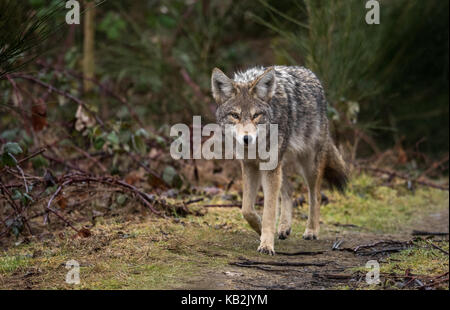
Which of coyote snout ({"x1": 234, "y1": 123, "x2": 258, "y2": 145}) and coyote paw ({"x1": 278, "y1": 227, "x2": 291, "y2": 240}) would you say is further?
coyote paw ({"x1": 278, "y1": 227, "x2": 291, "y2": 240})

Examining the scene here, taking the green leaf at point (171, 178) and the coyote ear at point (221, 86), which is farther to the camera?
the green leaf at point (171, 178)

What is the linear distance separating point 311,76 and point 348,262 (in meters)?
2.64

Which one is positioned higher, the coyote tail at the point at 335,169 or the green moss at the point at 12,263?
the coyote tail at the point at 335,169

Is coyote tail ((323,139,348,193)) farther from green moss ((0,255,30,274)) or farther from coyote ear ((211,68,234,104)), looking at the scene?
green moss ((0,255,30,274))

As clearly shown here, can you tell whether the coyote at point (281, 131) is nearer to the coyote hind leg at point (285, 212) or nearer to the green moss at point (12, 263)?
the coyote hind leg at point (285, 212)

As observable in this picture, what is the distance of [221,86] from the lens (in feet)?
17.5

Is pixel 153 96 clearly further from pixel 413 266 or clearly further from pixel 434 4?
pixel 413 266

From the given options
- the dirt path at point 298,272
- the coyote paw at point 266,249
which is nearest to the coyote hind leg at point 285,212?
the dirt path at point 298,272

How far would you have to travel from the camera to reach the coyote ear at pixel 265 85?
5.24 metres

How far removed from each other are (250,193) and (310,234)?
42.4 inches

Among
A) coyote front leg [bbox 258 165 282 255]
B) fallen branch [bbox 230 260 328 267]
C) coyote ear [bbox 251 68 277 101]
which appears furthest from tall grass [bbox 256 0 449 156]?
fallen branch [bbox 230 260 328 267]

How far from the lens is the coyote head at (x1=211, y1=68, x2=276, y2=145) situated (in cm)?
511

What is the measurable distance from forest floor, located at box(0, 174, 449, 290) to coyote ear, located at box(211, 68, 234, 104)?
1339 millimetres

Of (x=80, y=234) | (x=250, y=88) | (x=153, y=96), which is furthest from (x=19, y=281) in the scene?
(x=153, y=96)
